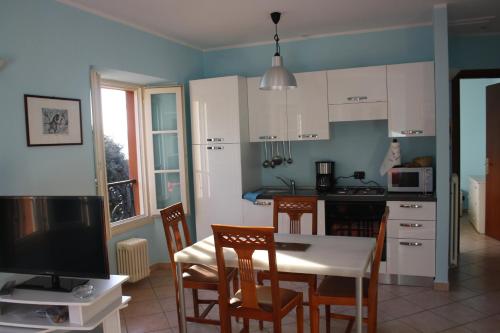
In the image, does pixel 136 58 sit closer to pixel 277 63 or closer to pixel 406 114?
pixel 277 63

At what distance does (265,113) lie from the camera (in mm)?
4762

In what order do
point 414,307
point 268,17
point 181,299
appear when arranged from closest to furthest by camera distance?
point 181,299
point 414,307
point 268,17

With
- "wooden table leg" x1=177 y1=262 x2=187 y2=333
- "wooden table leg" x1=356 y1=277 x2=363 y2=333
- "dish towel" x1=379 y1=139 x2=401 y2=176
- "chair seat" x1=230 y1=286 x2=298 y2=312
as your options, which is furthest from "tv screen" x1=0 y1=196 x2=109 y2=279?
"dish towel" x1=379 y1=139 x2=401 y2=176

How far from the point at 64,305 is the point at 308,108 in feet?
9.86

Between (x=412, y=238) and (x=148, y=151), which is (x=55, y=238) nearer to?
(x=148, y=151)

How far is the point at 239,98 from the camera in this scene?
4.64m

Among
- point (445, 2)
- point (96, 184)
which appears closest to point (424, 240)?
point (445, 2)

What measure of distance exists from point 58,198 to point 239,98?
2.45 meters

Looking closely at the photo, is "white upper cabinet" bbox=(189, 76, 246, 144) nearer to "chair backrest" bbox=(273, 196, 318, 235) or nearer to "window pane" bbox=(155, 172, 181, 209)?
"window pane" bbox=(155, 172, 181, 209)

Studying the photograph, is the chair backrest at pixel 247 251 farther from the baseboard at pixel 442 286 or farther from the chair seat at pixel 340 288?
the baseboard at pixel 442 286

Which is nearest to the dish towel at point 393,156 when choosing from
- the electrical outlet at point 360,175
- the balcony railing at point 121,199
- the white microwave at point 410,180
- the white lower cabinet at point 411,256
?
the white microwave at point 410,180

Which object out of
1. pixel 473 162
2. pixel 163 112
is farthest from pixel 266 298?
pixel 473 162

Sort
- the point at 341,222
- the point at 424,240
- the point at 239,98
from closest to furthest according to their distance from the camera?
1. the point at 424,240
2. the point at 341,222
3. the point at 239,98

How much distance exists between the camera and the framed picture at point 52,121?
3.05 meters
